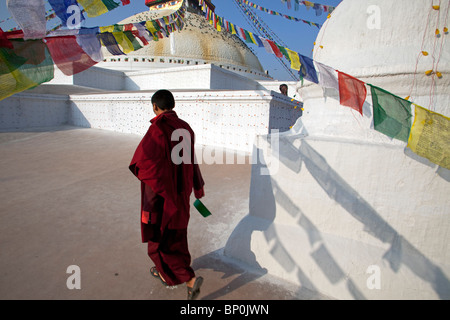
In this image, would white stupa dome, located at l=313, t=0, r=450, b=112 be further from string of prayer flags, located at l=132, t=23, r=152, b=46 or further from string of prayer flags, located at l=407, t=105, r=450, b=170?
string of prayer flags, located at l=132, t=23, r=152, b=46

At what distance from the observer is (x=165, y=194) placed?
165 cm

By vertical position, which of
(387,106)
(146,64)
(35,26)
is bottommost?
(387,106)

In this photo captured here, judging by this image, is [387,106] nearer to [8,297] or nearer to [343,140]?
[343,140]

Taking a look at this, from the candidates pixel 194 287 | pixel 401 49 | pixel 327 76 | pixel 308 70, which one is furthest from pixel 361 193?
pixel 194 287

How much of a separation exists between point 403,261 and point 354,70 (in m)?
1.39

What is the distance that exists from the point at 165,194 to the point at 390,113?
1568mm

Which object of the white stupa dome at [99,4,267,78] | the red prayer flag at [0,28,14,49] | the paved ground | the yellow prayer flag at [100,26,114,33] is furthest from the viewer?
the white stupa dome at [99,4,267,78]

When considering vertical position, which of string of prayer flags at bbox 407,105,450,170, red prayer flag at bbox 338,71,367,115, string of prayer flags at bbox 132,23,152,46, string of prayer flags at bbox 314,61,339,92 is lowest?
string of prayer flags at bbox 407,105,450,170

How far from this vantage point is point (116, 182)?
4.21 m

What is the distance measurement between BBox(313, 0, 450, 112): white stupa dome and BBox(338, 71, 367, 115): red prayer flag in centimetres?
21

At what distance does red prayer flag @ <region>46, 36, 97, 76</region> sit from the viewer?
1.79 metres

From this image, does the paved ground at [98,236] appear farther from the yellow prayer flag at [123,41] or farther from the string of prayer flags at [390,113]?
the yellow prayer flag at [123,41]

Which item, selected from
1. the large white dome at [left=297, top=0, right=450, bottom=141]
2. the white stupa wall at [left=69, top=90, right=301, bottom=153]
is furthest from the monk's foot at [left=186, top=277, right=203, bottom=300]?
the white stupa wall at [left=69, top=90, right=301, bottom=153]

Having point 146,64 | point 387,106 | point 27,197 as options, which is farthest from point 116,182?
point 146,64
